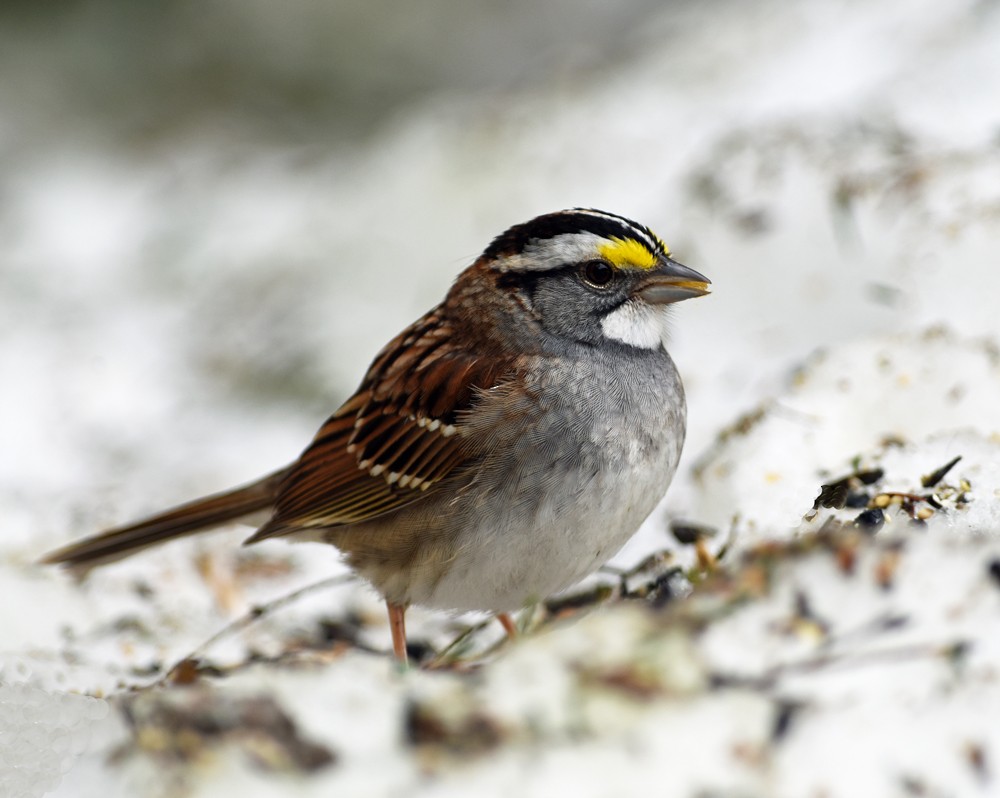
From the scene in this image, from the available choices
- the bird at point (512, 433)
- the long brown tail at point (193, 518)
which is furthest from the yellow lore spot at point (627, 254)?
the long brown tail at point (193, 518)

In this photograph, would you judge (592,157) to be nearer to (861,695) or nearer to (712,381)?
(712,381)

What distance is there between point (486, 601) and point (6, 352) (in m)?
4.99

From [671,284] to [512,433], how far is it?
2.46 ft

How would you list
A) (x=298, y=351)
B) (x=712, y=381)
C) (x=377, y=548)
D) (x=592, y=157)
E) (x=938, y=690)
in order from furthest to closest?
(x=592, y=157) < (x=298, y=351) < (x=712, y=381) < (x=377, y=548) < (x=938, y=690)

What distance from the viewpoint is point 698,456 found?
189 inches

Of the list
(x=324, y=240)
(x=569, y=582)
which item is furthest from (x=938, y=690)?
(x=324, y=240)

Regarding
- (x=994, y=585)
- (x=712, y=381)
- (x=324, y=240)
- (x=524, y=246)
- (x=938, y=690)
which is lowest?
(x=938, y=690)

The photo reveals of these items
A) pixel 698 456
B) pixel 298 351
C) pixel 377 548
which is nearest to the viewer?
pixel 377 548

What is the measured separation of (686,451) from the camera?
16.3 feet

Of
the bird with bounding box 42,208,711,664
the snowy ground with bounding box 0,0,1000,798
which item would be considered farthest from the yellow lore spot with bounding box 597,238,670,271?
the snowy ground with bounding box 0,0,1000,798

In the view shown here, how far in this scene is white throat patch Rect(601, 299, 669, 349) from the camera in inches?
156

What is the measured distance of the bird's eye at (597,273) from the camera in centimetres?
397

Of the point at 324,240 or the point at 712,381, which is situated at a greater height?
the point at 324,240

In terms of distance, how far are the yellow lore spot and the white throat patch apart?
12cm
